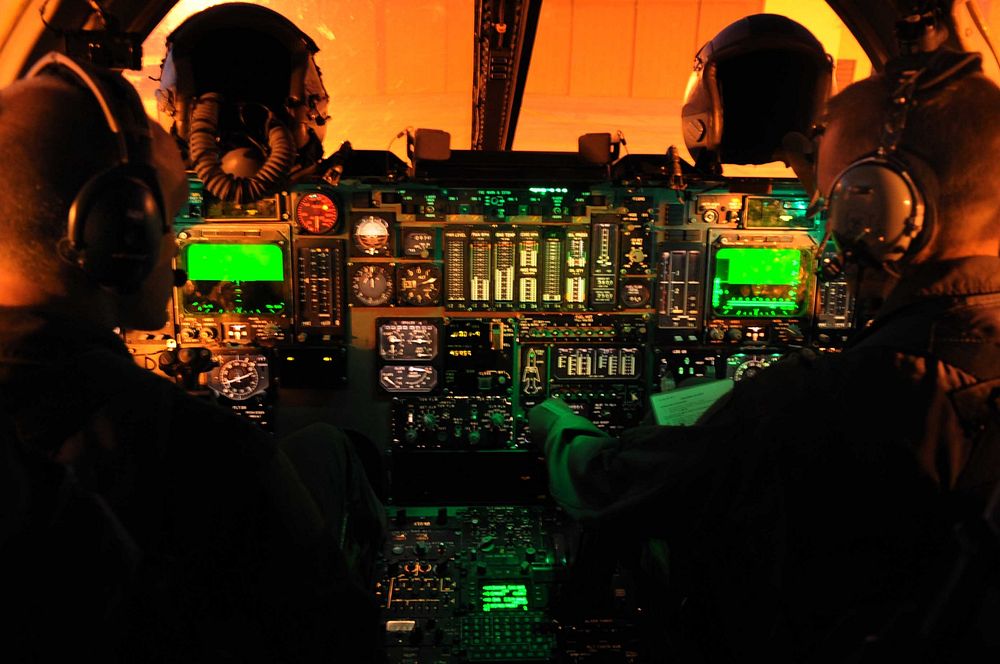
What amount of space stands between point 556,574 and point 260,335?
146cm

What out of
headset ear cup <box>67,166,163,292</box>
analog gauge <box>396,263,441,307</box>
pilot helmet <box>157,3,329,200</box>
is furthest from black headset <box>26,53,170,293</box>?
analog gauge <box>396,263,441,307</box>

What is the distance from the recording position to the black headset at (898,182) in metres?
1.16

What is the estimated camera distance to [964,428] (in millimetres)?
1043

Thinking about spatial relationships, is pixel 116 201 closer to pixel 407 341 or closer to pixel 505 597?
pixel 407 341

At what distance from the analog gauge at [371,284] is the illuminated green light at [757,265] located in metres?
1.34

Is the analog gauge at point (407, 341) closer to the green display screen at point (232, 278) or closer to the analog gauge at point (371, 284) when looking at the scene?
the analog gauge at point (371, 284)

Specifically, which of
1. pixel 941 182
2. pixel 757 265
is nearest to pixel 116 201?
pixel 941 182

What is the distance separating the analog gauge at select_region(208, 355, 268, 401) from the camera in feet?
8.42

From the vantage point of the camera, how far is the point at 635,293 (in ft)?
8.54

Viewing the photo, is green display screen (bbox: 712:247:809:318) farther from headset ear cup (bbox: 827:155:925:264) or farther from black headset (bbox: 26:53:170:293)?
black headset (bbox: 26:53:170:293)

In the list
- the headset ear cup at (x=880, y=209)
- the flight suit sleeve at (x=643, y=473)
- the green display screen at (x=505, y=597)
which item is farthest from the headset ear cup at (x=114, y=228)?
the green display screen at (x=505, y=597)

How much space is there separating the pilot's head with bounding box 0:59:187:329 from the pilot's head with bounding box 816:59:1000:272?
1318mm

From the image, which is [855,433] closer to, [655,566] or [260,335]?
[655,566]

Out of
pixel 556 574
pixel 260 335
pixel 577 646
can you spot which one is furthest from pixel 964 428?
pixel 260 335
